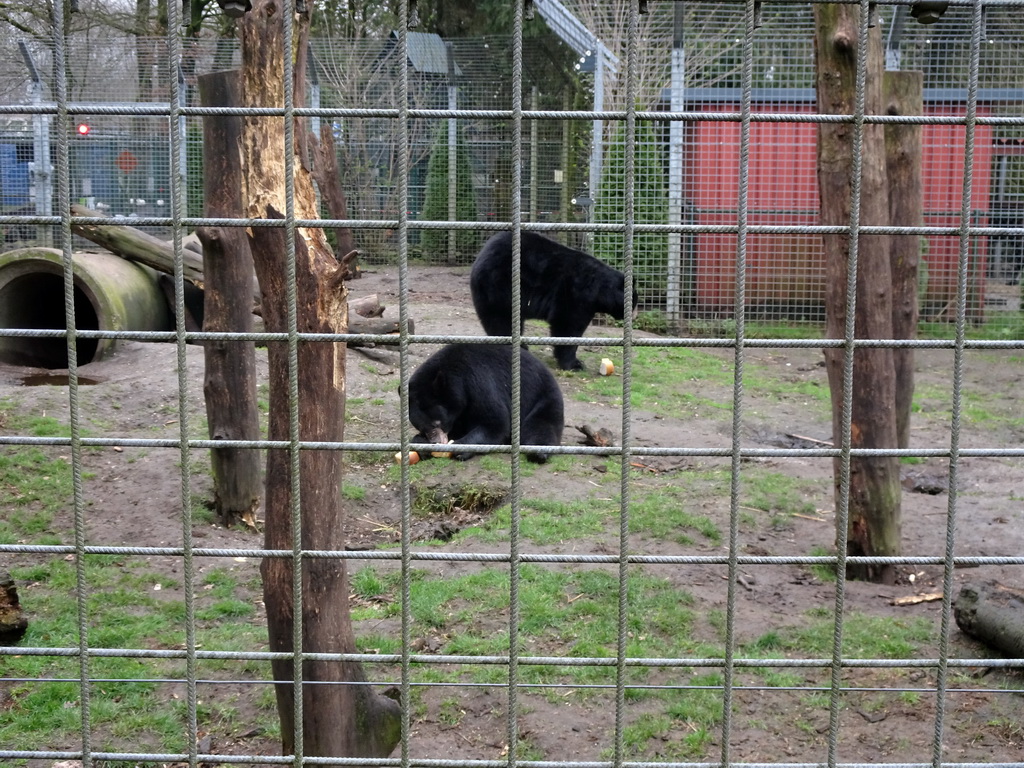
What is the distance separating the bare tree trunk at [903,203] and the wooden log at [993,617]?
152cm

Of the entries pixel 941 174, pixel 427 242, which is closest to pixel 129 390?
pixel 427 242

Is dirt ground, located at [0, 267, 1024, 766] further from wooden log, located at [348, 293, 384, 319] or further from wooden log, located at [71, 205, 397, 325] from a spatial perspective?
wooden log, located at [71, 205, 397, 325]

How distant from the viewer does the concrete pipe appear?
9.61 meters

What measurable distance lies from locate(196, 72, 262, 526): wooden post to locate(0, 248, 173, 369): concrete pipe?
3.49 metres

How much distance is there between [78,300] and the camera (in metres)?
11.4

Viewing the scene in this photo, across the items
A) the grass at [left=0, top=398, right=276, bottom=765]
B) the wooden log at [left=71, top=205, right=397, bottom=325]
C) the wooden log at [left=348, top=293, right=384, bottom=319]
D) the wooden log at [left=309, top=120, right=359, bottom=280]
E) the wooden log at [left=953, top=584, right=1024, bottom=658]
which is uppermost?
the wooden log at [left=309, top=120, right=359, bottom=280]

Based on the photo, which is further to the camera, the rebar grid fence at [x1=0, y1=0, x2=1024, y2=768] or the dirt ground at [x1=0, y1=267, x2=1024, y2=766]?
the dirt ground at [x1=0, y1=267, x2=1024, y2=766]

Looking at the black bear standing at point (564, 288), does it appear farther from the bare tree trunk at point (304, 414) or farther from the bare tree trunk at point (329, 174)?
the bare tree trunk at point (304, 414)

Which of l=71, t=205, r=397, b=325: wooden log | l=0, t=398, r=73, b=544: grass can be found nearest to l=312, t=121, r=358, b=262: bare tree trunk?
l=71, t=205, r=397, b=325: wooden log

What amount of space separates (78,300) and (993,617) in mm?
9879

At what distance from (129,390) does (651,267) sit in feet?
24.2

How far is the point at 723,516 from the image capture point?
22.0 ft

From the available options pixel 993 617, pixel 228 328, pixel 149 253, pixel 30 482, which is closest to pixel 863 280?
pixel 993 617

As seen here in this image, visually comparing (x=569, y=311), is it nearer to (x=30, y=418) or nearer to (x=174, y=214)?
(x=30, y=418)
